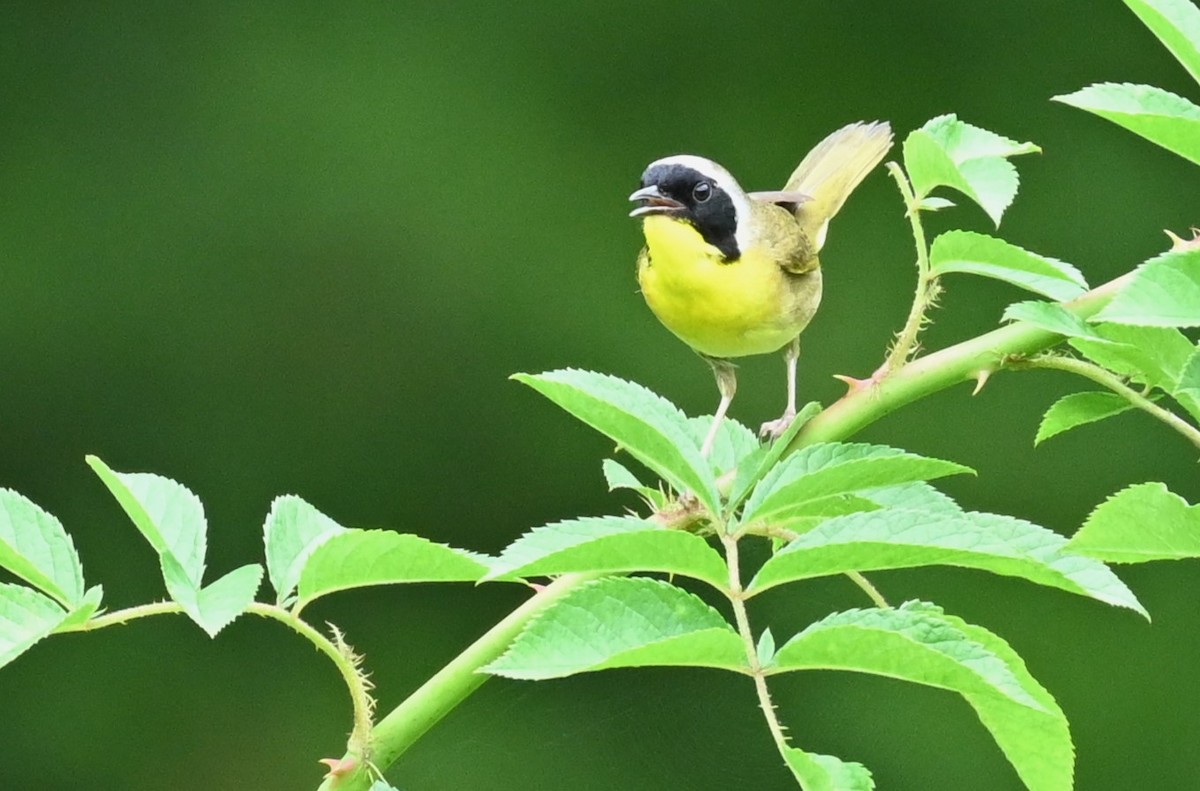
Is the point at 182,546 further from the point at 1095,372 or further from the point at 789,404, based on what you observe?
the point at 789,404

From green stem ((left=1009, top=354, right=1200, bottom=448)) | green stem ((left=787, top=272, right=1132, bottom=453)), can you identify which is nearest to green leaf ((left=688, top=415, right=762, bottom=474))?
green stem ((left=787, top=272, right=1132, bottom=453))

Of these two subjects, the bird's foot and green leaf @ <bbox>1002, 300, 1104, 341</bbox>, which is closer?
green leaf @ <bbox>1002, 300, 1104, 341</bbox>

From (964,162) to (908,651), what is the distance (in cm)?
58

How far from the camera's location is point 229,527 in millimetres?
4727

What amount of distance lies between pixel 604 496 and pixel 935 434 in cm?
92

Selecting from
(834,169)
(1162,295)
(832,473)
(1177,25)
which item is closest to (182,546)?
(832,473)

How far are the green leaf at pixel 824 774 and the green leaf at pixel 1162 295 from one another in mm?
317

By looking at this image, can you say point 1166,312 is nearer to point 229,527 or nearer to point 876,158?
point 876,158

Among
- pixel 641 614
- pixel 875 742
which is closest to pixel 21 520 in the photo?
pixel 641 614

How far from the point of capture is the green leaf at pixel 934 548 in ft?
3.09

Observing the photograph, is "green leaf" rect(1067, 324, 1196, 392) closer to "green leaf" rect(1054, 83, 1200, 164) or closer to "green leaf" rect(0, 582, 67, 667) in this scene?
"green leaf" rect(1054, 83, 1200, 164)

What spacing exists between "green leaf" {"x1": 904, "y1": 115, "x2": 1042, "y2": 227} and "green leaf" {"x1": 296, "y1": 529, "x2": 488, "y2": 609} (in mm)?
510

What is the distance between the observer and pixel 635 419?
1075mm

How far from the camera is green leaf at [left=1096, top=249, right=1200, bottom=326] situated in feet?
3.34
